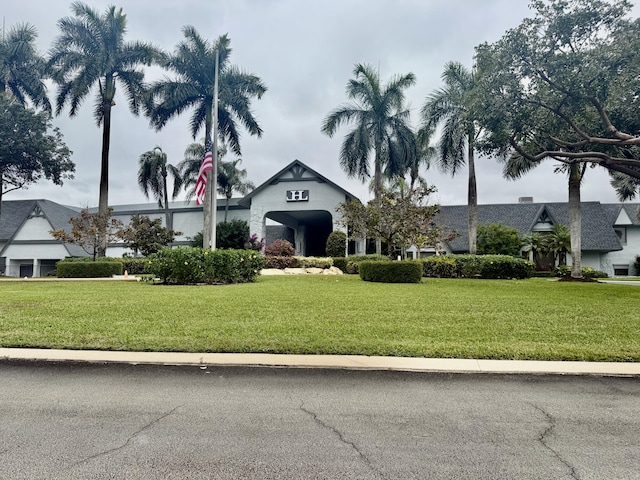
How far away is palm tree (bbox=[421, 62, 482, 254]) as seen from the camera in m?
26.4

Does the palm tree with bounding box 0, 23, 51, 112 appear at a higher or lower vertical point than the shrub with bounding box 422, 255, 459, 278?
higher

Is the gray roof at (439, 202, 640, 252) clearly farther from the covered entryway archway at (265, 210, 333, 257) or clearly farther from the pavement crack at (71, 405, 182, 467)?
the pavement crack at (71, 405, 182, 467)

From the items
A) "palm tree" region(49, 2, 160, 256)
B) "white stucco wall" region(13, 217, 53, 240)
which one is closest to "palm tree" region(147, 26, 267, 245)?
"palm tree" region(49, 2, 160, 256)

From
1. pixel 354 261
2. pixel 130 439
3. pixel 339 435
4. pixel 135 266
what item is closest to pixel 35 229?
pixel 135 266

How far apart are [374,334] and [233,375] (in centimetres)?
260

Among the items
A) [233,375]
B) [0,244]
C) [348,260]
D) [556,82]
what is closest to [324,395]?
[233,375]

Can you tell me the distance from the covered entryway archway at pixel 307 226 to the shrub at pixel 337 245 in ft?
11.1

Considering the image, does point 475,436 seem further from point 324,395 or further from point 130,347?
point 130,347

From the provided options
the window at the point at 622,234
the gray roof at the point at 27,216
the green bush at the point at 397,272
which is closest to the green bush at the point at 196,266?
the green bush at the point at 397,272

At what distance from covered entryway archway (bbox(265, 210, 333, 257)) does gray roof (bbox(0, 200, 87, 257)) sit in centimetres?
1870

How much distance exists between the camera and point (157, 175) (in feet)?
132

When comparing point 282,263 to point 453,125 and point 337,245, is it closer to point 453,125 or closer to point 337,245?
point 337,245

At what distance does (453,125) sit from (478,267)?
9.89 m

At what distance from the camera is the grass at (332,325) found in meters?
5.88
